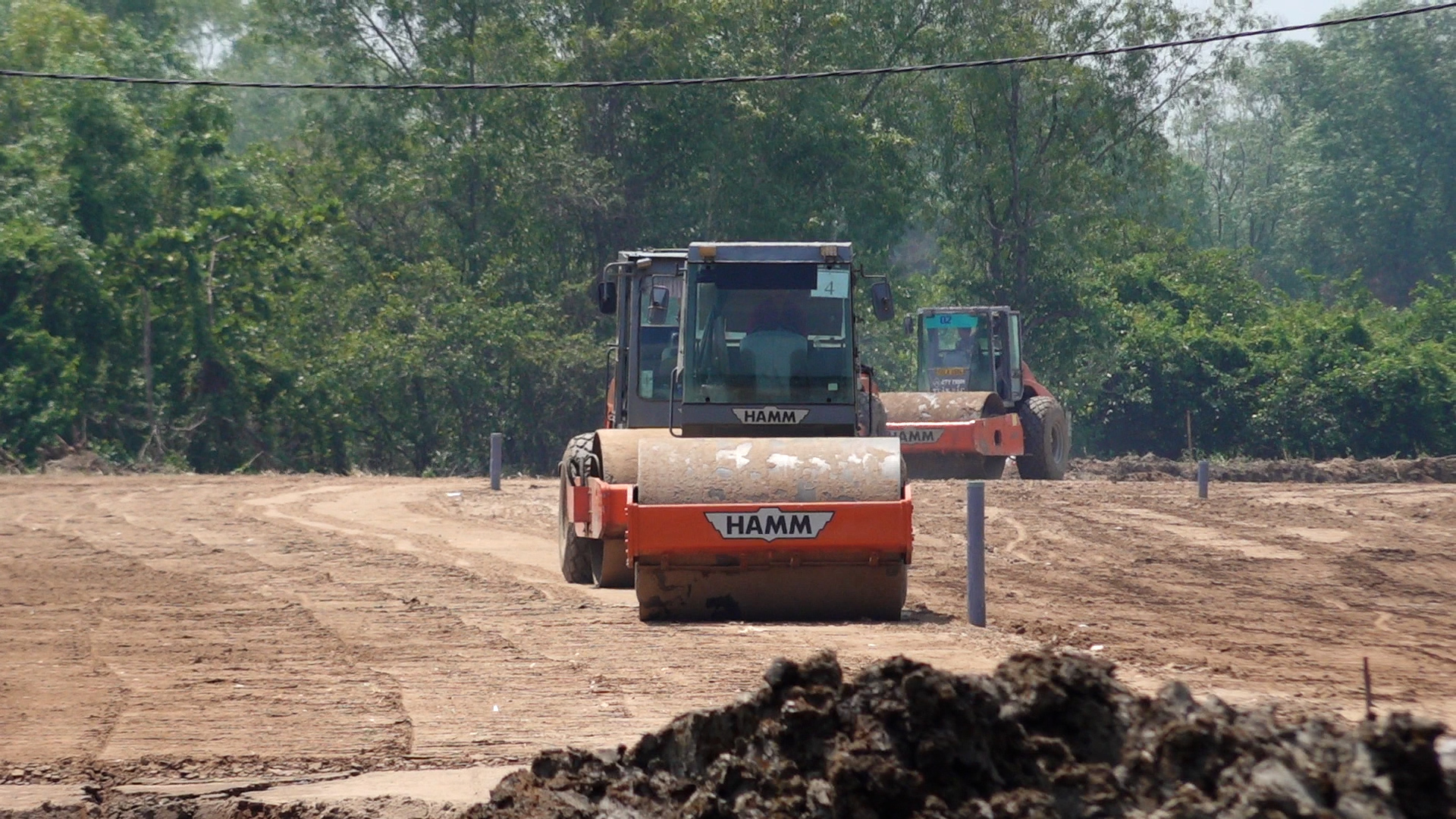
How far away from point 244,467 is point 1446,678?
2661 cm

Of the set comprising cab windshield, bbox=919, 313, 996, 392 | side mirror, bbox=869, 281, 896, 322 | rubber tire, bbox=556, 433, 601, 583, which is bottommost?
rubber tire, bbox=556, 433, 601, 583

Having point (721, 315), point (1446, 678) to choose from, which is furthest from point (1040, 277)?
point (1446, 678)

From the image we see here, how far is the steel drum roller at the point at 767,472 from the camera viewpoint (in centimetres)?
1108

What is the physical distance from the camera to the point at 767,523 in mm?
11023

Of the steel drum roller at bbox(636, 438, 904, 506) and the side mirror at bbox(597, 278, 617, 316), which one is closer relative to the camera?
the steel drum roller at bbox(636, 438, 904, 506)

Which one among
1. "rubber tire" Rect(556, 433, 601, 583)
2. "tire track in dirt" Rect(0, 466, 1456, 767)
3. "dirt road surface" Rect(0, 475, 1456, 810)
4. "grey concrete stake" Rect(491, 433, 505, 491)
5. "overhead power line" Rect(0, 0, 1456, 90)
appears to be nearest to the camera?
"dirt road surface" Rect(0, 475, 1456, 810)

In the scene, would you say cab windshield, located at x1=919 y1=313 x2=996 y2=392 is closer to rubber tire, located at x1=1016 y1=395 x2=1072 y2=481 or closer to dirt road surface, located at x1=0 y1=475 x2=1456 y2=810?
rubber tire, located at x1=1016 y1=395 x2=1072 y2=481

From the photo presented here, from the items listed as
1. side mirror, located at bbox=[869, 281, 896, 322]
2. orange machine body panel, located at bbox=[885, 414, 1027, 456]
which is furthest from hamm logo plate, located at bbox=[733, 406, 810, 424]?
orange machine body panel, located at bbox=[885, 414, 1027, 456]

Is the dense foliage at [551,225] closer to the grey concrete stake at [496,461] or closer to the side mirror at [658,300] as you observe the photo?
the grey concrete stake at [496,461]

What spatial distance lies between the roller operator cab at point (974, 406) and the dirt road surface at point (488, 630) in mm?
4395

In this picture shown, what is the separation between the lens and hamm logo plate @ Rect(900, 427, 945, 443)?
1038 inches

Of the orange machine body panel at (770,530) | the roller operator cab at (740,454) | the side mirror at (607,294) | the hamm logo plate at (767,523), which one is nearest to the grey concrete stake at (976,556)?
the roller operator cab at (740,454)

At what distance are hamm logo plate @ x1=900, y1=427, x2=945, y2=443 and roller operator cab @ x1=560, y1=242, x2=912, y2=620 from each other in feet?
36.3

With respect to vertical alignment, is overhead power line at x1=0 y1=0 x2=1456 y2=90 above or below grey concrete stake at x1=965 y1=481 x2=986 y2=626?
above
